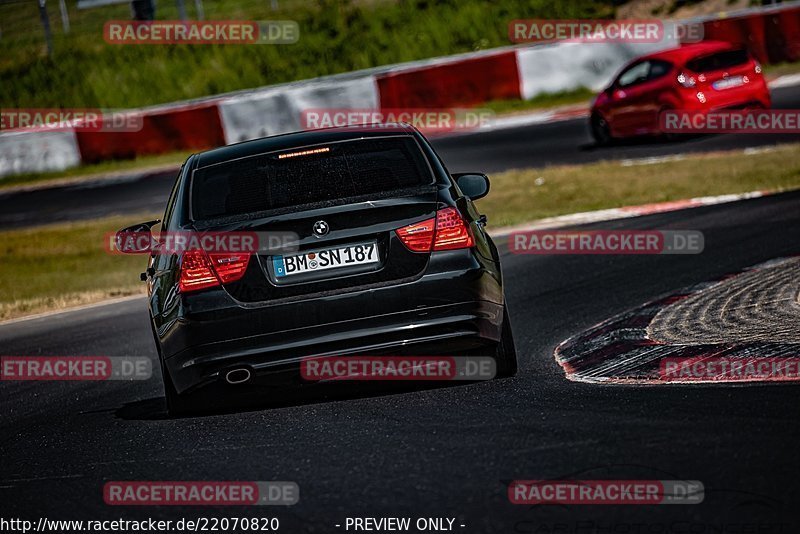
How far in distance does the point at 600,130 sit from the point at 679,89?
1.87 m

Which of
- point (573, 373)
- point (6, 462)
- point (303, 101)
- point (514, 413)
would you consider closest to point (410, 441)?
point (514, 413)

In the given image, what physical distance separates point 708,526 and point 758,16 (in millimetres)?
24754

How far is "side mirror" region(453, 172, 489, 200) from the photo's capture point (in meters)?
7.45

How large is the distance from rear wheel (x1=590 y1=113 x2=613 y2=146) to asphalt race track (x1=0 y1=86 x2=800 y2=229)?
0.59 ft

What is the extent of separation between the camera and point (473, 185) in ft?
24.6

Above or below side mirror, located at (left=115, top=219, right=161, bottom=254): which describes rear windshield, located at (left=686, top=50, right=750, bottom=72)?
below

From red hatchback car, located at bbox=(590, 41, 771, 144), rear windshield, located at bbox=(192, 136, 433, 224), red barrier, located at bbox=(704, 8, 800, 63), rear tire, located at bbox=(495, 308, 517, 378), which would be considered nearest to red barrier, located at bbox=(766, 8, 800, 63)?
red barrier, located at bbox=(704, 8, 800, 63)

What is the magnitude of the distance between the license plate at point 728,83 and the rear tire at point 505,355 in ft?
46.5

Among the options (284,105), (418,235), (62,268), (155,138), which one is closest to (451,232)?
(418,235)

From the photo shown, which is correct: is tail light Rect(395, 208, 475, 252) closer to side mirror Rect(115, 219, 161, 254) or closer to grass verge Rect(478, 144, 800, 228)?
side mirror Rect(115, 219, 161, 254)

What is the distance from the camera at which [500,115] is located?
27.9 meters

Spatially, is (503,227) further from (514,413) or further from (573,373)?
(514,413)

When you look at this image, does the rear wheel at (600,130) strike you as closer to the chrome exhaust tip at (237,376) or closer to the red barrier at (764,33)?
the red barrier at (764,33)

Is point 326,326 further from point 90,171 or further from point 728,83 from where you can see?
point 90,171
